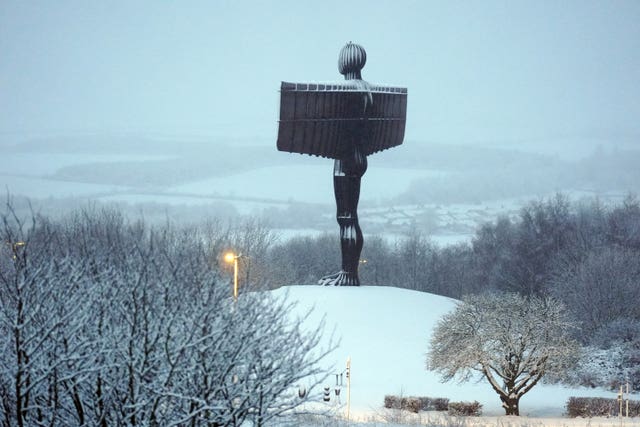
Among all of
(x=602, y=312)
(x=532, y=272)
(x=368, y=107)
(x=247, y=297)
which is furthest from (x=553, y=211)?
(x=247, y=297)

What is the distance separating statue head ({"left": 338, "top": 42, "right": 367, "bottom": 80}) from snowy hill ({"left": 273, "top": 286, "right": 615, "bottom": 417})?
1059cm

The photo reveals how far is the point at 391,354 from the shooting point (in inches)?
1752

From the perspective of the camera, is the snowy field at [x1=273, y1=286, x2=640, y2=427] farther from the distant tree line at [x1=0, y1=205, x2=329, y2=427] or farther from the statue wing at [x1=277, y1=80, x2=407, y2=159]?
the distant tree line at [x1=0, y1=205, x2=329, y2=427]

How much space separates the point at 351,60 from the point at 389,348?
1343 cm


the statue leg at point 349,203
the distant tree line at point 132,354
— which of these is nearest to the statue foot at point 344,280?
the statue leg at point 349,203

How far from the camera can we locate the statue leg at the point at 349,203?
154ft

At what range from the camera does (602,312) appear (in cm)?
5934

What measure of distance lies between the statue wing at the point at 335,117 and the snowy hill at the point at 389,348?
6.98 m

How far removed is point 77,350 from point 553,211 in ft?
257

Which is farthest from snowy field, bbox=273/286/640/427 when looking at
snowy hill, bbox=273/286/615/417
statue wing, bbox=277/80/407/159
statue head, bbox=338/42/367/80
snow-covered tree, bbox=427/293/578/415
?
statue head, bbox=338/42/367/80

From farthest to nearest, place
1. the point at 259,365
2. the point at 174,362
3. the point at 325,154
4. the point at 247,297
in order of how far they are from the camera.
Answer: the point at 325,154 < the point at 247,297 < the point at 259,365 < the point at 174,362

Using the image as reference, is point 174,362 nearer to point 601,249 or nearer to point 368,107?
point 368,107

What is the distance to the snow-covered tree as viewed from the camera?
36812 mm

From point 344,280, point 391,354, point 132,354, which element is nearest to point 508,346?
point 391,354
